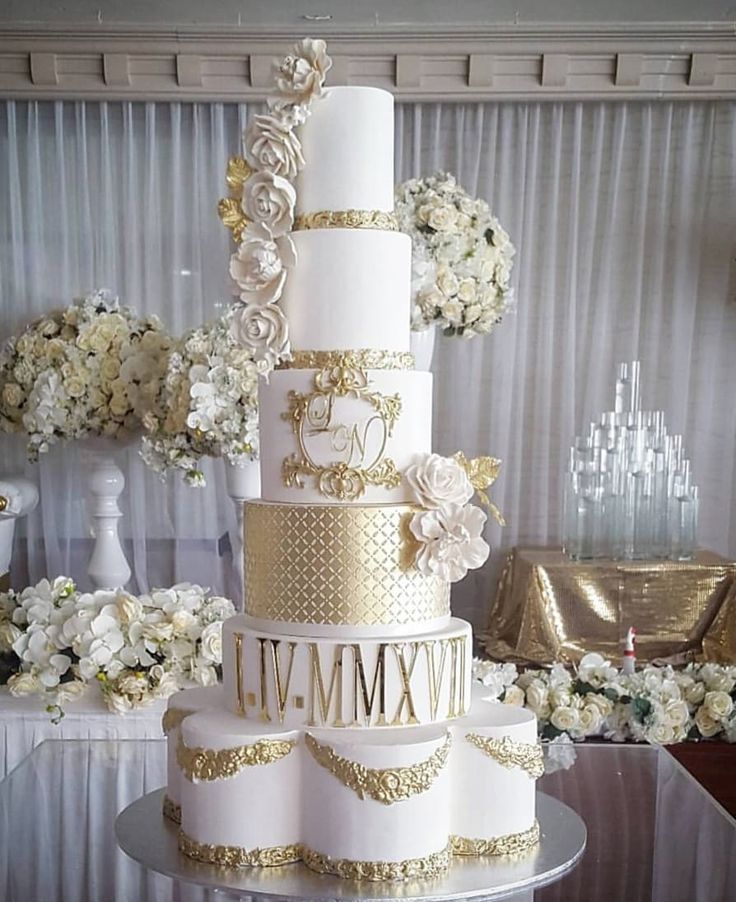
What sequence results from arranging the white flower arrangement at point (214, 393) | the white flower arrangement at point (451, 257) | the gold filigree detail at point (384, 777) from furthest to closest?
1. the white flower arrangement at point (451, 257)
2. the white flower arrangement at point (214, 393)
3. the gold filigree detail at point (384, 777)

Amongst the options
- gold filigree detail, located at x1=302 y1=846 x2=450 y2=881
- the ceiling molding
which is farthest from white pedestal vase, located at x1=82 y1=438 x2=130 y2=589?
the ceiling molding

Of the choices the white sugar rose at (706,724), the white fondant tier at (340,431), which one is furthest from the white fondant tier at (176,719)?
the white sugar rose at (706,724)

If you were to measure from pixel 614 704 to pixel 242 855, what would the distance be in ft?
5.02

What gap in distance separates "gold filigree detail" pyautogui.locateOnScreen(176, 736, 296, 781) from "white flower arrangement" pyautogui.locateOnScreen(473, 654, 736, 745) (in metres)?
1.17

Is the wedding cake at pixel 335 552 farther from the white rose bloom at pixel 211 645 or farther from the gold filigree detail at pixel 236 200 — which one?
the white rose bloom at pixel 211 645

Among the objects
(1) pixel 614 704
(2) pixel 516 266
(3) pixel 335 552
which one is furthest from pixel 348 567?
(2) pixel 516 266

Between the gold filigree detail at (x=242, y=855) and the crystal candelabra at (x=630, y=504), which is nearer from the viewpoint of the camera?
the gold filigree detail at (x=242, y=855)

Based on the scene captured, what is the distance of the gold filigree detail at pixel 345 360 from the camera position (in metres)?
2.03

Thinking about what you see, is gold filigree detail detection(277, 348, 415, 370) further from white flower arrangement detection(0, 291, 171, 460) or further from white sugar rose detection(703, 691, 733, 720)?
white sugar rose detection(703, 691, 733, 720)

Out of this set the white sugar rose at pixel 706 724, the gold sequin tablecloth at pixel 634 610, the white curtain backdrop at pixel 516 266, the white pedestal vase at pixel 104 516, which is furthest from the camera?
the white curtain backdrop at pixel 516 266

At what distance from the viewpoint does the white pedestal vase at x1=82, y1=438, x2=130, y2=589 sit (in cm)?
357

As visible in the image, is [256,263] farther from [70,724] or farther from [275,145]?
[70,724]

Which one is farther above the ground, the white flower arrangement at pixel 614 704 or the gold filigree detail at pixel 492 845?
the gold filigree detail at pixel 492 845

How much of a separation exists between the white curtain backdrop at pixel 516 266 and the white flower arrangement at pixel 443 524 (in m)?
3.16
